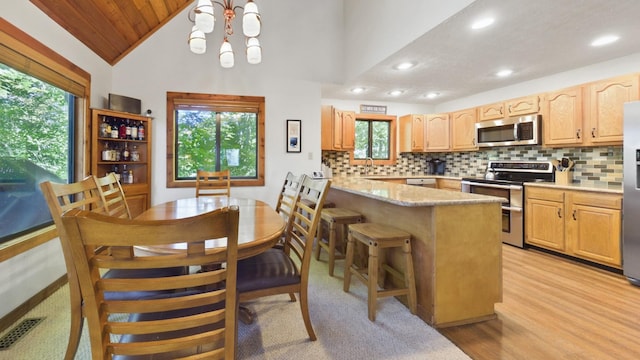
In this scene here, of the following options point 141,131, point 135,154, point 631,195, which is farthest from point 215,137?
point 631,195

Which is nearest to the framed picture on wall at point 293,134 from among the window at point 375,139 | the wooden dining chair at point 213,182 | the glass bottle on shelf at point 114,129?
the wooden dining chair at point 213,182

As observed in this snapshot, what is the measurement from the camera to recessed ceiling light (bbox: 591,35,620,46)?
282 centimetres

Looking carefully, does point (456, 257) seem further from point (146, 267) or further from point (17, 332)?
point (17, 332)

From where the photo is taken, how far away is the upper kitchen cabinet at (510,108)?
12.7 ft

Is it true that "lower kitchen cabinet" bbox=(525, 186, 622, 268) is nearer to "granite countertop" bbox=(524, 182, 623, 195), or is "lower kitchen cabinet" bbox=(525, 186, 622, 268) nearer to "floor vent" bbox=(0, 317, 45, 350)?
"granite countertop" bbox=(524, 182, 623, 195)

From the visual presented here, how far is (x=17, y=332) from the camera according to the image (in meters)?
1.89

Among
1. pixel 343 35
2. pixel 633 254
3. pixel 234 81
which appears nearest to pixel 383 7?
pixel 343 35

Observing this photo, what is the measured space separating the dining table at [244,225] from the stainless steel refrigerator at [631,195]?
3.11 m

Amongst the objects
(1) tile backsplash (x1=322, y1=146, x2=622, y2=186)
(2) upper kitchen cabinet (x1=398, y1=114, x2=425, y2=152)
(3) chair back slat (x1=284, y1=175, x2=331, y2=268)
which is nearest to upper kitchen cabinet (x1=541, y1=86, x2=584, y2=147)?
(1) tile backsplash (x1=322, y1=146, x2=622, y2=186)

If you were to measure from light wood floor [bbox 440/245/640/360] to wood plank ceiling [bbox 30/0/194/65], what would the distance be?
3.96 m

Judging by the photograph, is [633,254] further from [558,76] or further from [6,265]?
[6,265]

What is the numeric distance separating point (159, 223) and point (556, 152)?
188 inches

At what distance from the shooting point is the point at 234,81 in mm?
4215

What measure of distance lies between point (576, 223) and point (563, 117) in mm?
1280
